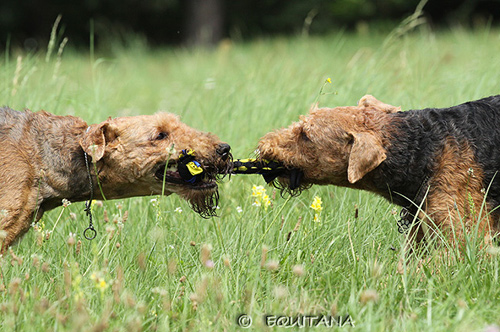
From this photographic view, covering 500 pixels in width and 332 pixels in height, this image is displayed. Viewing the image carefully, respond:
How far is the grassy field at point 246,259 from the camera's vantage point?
2.78 meters

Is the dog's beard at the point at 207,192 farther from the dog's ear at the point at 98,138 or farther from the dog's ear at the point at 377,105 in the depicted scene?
the dog's ear at the point at 377,105

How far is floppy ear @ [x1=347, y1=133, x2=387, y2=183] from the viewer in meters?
3.63

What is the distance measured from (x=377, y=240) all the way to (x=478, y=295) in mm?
885

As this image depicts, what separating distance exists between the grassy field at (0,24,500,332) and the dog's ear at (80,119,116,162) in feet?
1.46

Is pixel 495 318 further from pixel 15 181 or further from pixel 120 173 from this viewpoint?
pixel 15 181

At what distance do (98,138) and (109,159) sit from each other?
166 mm

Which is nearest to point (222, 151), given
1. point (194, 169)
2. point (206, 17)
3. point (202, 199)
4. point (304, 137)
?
point (194, 169)

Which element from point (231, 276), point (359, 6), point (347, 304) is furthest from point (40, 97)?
point (359, 6)

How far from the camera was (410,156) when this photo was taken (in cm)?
379

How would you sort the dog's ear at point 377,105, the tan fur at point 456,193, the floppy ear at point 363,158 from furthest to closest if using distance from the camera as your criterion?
the dog's ear at point 377,105
the floppy ear at point 363,158
the tan fur at point 456,193

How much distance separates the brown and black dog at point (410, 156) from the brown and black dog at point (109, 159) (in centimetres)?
47

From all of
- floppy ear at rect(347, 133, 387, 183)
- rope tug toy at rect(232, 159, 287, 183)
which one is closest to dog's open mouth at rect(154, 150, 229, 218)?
rope tug toy at rect(232, 159, 287, 183)

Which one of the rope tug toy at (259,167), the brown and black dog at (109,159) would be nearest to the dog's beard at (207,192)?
the brown and black dog at (109,159)

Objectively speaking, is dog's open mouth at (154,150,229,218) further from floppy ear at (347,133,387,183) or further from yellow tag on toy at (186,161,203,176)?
floppy ear at (347,133,387,183)
